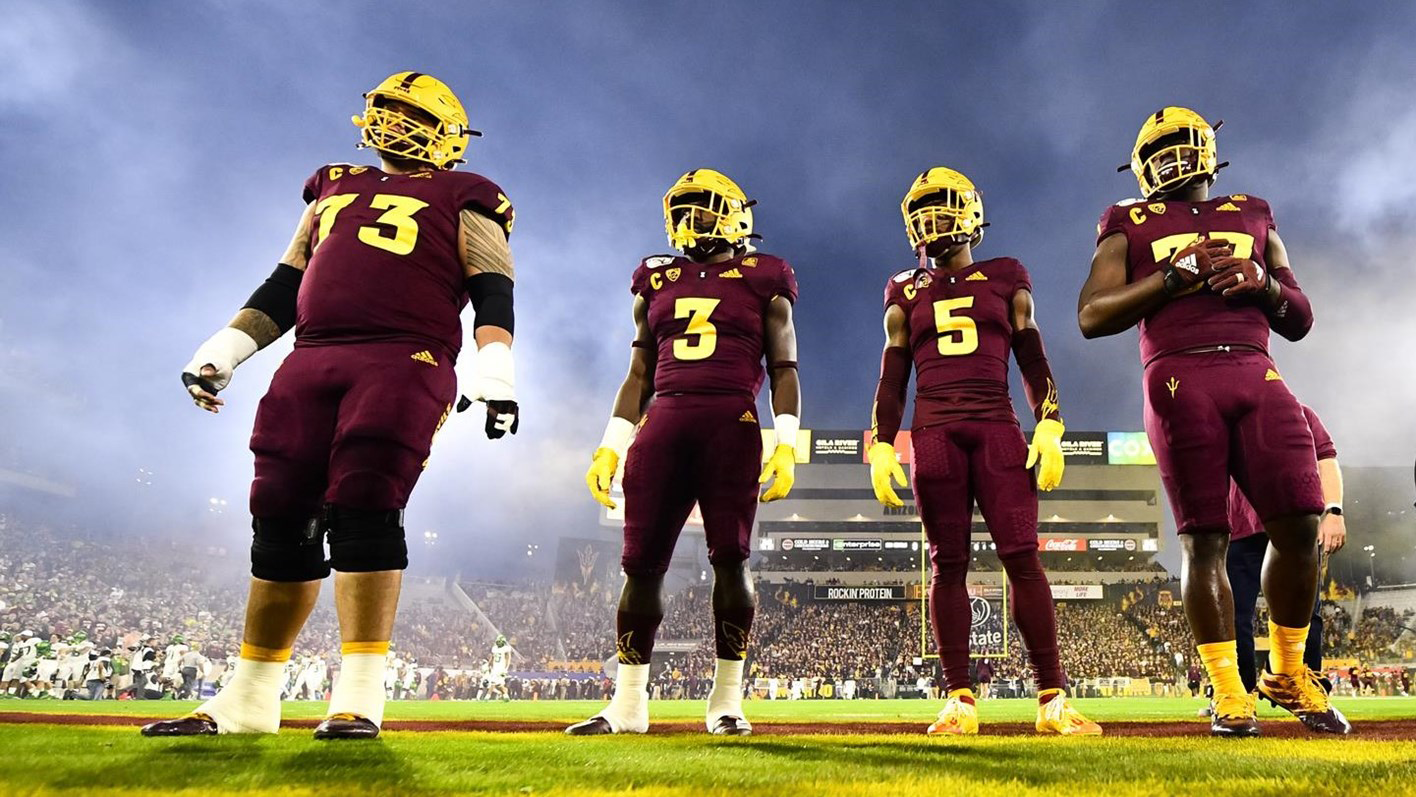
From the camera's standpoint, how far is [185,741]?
8.73ft

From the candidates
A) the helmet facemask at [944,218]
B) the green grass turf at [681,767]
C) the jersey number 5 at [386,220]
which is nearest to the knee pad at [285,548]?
the green grass turf at [681,767]

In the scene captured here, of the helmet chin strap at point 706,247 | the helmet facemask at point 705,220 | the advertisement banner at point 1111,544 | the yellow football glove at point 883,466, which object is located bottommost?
the yellow football glove at point 883,466

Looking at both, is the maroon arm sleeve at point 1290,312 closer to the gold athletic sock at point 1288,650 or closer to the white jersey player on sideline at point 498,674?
the gold athletic sock at point 1288,650

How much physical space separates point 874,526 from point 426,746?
4055 centimetres

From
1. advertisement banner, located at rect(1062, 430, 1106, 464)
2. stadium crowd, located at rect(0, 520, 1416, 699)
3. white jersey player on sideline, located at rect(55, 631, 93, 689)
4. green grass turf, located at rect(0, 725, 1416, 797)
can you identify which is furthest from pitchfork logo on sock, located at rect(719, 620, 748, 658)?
advertisement banner, located at rect(1062, 430, 1106, 464)

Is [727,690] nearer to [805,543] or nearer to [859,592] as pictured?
[859,592]

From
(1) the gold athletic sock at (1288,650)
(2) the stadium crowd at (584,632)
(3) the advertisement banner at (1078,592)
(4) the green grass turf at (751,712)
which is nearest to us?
(1) the gold athletic sock at (1288,650)

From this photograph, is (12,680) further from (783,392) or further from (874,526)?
(874,526)

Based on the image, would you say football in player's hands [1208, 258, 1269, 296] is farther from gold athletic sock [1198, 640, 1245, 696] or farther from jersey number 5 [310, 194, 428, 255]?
jersey number 5 [310, 194, 428, 255]

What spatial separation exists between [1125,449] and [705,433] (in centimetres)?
4133

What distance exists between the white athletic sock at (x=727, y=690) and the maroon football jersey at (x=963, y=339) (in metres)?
A: 1.64

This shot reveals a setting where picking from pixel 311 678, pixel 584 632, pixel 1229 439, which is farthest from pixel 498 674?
pixel 1229 439

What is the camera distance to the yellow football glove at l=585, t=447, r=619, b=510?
4516mm

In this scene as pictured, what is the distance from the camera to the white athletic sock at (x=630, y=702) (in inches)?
159
